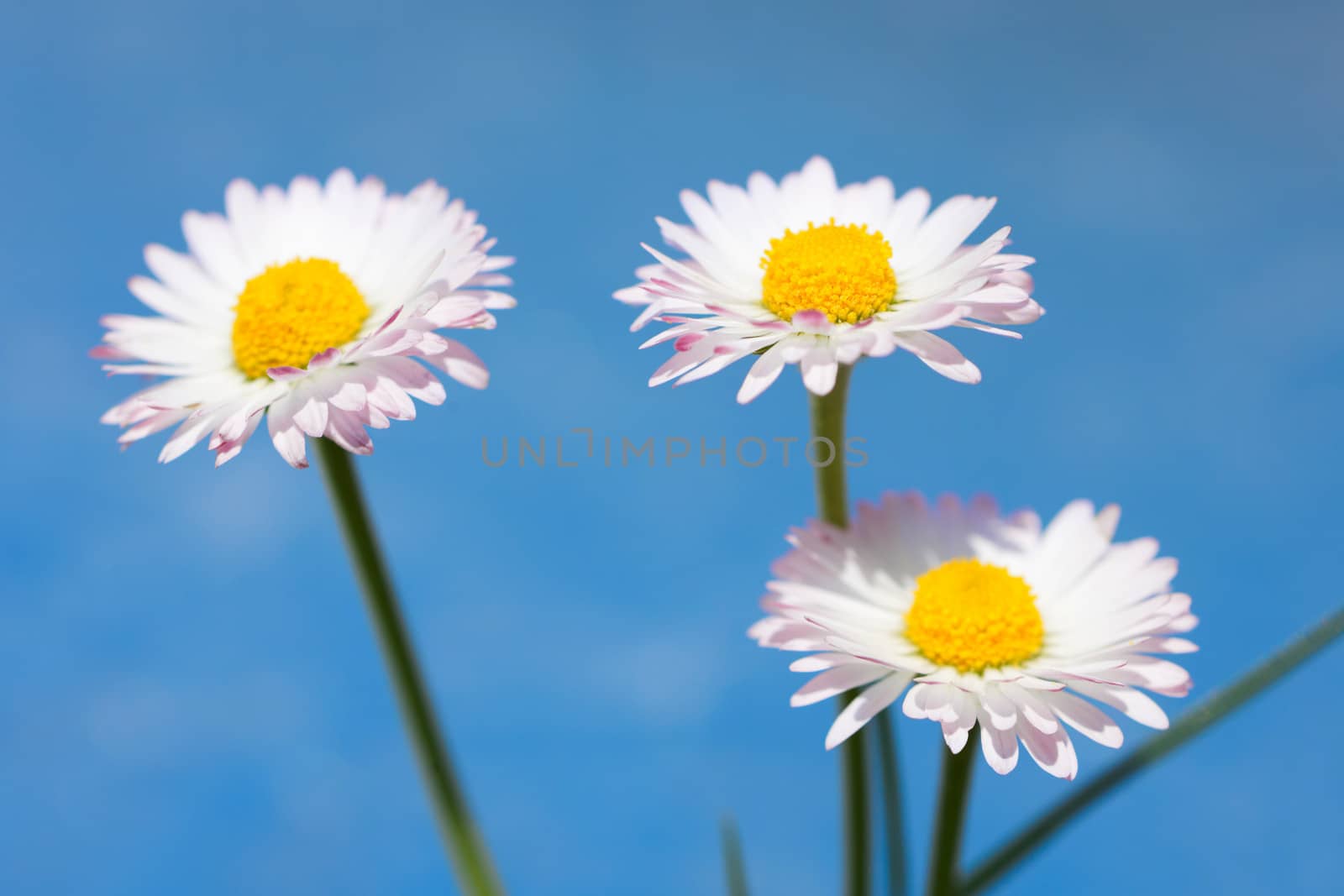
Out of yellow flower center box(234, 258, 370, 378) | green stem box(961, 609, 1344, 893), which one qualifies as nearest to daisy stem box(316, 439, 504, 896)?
yellow flower center box(234, 258, 370, 378)

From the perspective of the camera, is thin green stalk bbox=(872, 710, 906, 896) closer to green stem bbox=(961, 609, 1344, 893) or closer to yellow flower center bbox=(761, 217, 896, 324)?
green stem bbox=(961, 609, 1344, 893)

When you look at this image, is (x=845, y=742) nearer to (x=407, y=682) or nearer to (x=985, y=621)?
(x=985, y=621)

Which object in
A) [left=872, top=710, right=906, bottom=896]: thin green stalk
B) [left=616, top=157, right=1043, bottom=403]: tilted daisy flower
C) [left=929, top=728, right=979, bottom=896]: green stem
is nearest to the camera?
[left=616, top=157, right=1043, bottom=403]: tilted daisy flower

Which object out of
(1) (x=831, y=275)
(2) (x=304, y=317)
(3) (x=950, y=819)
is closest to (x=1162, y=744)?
(3) (x=950, y=819)

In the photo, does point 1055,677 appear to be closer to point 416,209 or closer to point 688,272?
point 688,272

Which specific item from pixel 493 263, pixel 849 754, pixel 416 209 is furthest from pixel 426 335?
pixel 849 754

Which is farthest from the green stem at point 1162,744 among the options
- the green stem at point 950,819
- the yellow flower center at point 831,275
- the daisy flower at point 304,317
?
the daisy flower at point 304,317

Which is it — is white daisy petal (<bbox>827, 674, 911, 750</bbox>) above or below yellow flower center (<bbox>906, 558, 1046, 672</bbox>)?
below
